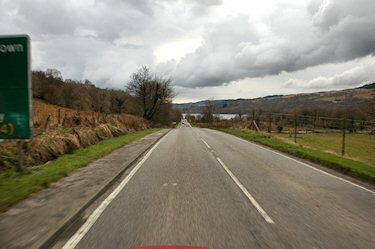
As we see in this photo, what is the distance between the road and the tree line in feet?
81.7

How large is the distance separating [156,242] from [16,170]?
5.61 metres

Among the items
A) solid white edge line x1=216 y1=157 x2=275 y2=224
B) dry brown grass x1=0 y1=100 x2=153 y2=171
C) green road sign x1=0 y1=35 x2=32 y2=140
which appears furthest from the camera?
dry brown grass x1=0 y1=100 x2=153 y2=171

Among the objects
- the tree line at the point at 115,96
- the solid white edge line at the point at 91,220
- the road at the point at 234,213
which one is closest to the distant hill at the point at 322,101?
the tree line at the point at 115,96

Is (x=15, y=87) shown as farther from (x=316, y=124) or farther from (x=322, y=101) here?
(x=322, y=101)

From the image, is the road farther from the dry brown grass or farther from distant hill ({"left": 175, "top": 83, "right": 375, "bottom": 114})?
distant hill ({"left": 175, "top": 83, "right": 375, "bottom": 114})

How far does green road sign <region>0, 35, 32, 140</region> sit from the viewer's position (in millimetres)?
5676

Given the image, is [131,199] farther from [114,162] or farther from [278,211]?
[114,162]

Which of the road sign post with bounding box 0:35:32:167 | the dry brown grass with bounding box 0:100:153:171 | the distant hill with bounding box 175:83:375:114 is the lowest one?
the dry brown grass with bounding box 0:100:153:171

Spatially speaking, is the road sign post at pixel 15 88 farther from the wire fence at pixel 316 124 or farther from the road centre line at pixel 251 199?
the wire fence at pixel 316 124

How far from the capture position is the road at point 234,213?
9.87 ft

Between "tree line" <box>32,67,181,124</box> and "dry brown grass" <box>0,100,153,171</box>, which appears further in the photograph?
"tree line" <box>32,67,181,124</box>

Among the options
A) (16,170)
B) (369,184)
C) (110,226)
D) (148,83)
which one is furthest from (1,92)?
(148,83)

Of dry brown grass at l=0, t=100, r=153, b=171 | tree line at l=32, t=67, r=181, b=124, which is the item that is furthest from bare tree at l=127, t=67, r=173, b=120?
dry brown grass at l=0, t=100, r=153, b=171

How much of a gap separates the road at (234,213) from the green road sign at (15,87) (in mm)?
3435
